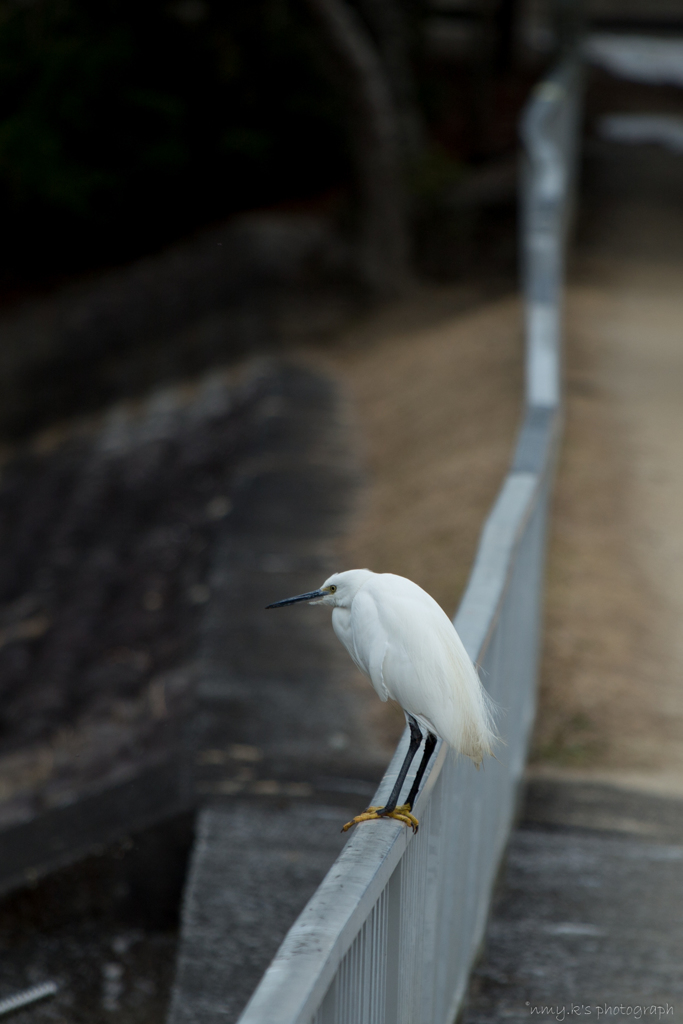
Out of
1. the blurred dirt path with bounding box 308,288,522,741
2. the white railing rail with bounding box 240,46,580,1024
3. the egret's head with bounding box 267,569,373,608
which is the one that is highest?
the egret's head with bounding box 267,569,373,608

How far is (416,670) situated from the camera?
2.52 meters

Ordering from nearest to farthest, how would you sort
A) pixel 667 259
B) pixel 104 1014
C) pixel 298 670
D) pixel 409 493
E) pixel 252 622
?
pixel 104 1014
pixel 298 670
pixel 252 622
pixel 409 493
pixel 667 259

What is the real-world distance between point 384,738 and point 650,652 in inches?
53.0

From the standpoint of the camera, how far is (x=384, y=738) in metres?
5.09

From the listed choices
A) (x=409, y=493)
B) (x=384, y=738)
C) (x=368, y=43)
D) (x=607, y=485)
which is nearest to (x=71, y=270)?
(x=368, y=43)

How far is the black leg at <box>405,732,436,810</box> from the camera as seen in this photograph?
246 cm

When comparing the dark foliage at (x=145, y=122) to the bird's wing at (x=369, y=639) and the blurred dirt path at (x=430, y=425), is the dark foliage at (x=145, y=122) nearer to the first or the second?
the blurred dirt path at (x=430, y=425)

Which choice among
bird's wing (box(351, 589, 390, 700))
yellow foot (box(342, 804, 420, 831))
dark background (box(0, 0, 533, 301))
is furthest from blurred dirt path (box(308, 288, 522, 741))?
dark background (box(0, 0, 533, 301))

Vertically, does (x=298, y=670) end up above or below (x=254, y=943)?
→ below

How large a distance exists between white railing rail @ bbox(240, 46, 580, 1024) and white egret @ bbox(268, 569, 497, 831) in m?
0.08

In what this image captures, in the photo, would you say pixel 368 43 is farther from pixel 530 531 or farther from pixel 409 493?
Answer: pixel 530 531

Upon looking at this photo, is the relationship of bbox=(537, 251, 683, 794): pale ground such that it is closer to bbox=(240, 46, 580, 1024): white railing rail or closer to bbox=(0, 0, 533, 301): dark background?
bbox=(240, 46, 580, 1024): white railing rail

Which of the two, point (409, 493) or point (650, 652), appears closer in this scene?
point (650, 652)

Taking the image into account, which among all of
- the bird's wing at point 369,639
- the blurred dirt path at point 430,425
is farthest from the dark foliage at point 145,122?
the bird's wing at point 369,639
